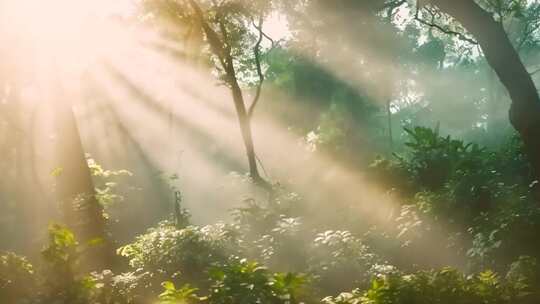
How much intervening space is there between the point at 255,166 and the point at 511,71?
1232 cm

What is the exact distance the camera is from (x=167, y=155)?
40.6 metres

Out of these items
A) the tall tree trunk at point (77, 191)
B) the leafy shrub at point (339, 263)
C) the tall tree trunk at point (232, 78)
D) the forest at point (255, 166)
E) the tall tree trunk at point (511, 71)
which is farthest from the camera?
the tall tree trunk at point (232, 78)

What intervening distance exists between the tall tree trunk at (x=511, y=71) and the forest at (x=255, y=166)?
37 mm

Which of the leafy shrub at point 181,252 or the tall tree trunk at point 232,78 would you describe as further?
the tall tree trunk at point 232,78

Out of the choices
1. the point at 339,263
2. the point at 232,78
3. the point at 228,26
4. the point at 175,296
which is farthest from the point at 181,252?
the point at 228,26

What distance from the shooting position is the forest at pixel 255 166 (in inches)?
350

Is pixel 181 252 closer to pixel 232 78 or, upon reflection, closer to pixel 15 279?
pixel 15 279

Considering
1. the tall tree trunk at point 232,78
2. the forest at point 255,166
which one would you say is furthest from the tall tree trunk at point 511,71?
the tall tree trunk at point 232,78

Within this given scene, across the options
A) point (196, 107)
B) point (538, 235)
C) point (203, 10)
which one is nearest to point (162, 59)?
point (203, 10)

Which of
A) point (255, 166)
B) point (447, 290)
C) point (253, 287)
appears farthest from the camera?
point (255, 166)

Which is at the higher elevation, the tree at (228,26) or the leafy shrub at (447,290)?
the tree at (228,26)

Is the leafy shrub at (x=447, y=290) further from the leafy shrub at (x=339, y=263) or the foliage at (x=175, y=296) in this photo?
the leafy shrub at (x=339, y=263)

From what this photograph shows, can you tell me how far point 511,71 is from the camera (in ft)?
39.2

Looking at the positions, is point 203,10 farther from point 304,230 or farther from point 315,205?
point 304,230
